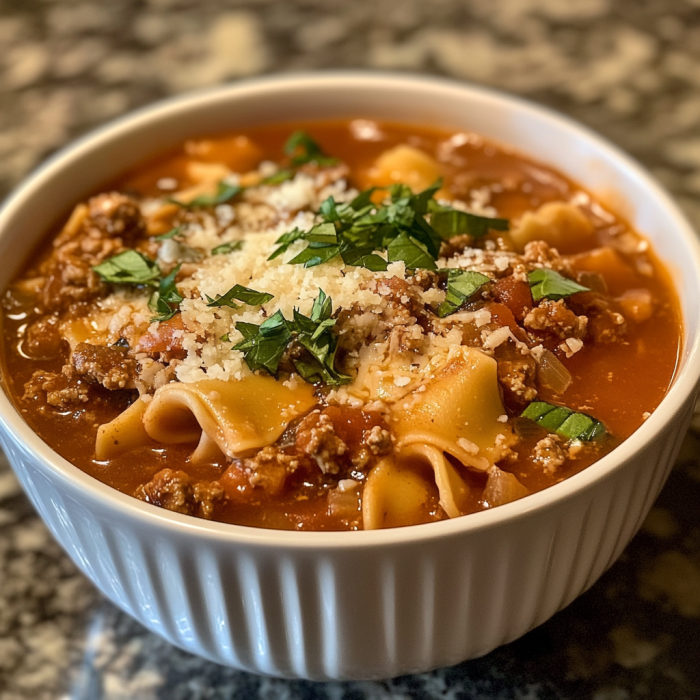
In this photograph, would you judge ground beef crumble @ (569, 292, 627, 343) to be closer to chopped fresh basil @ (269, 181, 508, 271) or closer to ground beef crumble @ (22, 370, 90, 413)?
chopped fresh basil @ (269, 181, 508, 271)

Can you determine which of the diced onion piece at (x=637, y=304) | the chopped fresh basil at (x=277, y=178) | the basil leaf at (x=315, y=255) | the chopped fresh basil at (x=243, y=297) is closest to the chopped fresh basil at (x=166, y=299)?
the chopped fresh basil at (x=243, y=297)

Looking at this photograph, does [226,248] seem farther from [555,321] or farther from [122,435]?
[555,321]

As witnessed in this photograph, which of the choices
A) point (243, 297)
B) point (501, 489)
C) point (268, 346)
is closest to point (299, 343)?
point (268, 346)

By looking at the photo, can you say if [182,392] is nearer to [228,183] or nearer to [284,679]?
[284,679]

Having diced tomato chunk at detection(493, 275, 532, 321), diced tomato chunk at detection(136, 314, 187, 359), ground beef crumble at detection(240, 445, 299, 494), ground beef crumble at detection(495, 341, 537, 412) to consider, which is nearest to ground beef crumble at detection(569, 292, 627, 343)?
diced tomato chunk at detection(493, 275, 532, 321)

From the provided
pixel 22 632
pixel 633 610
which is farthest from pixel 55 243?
pixel 633 610
